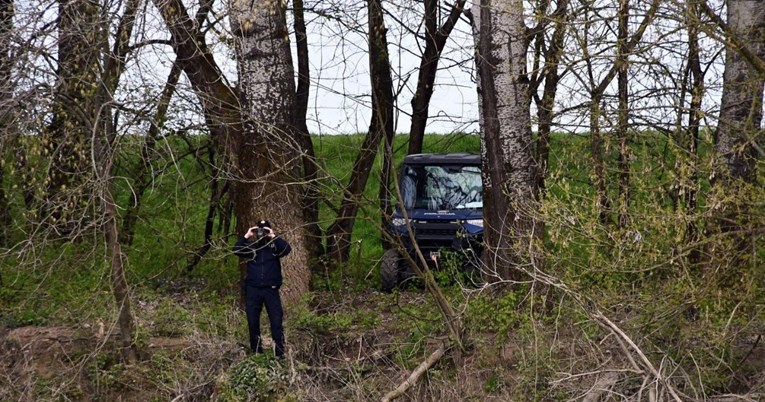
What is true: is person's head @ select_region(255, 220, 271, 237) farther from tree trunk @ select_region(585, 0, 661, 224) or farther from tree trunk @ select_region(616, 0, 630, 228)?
tree trunk @ select_region(616, 0, 630, 228)

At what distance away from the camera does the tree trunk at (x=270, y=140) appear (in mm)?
13297

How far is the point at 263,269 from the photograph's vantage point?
11.5 metres

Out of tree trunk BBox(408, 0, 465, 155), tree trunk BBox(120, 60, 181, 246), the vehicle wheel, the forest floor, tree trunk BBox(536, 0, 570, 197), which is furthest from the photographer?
tree trunk BBox(408, 0, 465, 155)

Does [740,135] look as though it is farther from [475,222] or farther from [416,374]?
[475,222]

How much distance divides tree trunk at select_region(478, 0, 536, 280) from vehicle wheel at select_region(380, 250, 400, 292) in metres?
2.58

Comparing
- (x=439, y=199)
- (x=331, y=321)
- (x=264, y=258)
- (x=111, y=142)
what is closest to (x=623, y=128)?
(x=264, y=258)

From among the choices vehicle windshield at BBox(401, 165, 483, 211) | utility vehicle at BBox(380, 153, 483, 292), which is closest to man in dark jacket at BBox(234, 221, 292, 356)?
utility vehicle at BBox(380, 153, 483, 292)

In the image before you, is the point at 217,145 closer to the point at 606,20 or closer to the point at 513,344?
the point at 513,344

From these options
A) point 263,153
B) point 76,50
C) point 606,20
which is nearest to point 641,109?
point 606,20

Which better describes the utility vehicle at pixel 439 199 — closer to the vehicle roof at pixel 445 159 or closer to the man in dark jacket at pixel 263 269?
the vehicle roof at pixel 445 159

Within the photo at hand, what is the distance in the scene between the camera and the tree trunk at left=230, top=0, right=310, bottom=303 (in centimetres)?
1330

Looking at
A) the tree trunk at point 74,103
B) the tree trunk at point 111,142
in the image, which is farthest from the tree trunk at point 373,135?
the tree trunk at point 74,103

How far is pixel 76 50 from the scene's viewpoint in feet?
37.5

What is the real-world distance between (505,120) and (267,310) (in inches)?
131
